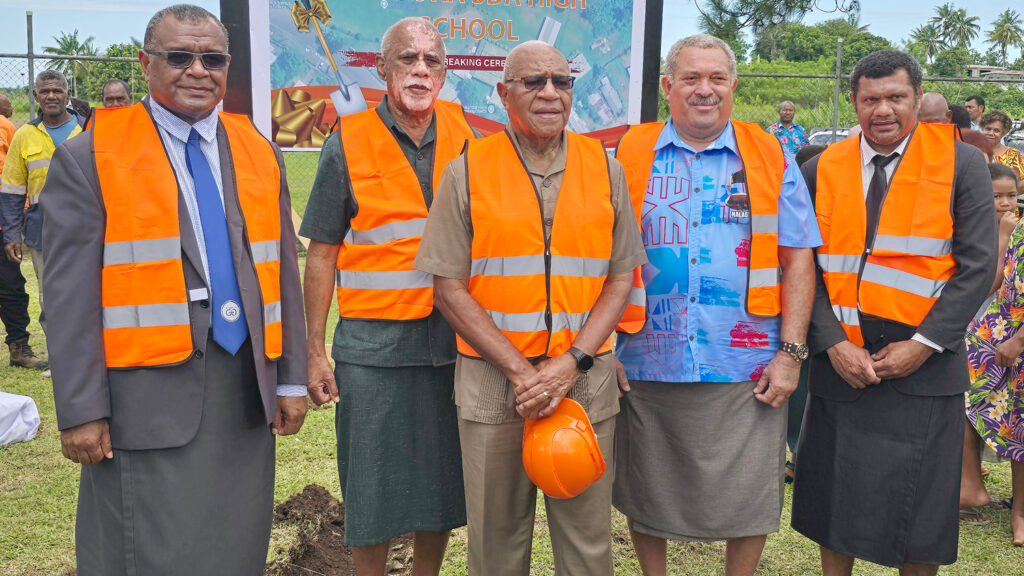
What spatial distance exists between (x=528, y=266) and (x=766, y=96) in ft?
86.3

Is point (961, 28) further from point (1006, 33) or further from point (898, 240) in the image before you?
point (898, 240)

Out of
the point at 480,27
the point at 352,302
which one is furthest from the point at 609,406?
the point at 480,27

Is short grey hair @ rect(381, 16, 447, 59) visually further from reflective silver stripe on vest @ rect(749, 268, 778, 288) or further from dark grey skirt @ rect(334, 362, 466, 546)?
reflective silver stripe on vest @ rect(749, 268, 778, 288)

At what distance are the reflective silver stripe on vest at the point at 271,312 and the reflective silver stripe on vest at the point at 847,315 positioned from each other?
7.14ft

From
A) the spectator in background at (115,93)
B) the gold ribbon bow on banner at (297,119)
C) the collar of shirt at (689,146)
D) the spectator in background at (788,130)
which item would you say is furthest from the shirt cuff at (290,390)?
the spectator in background at (788,130)

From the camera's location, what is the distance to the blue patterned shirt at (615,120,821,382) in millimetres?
3221

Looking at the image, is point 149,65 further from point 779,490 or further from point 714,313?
point 779,490

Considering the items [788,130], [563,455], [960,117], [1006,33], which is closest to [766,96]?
[788,130]

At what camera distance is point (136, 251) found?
97.7 inches

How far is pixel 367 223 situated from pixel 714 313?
56.2 inches

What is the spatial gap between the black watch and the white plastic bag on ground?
15.4 ft

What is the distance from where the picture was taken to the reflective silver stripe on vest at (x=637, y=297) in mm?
3182

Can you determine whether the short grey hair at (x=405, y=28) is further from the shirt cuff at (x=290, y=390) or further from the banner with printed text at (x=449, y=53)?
the shirt cuff at (x=290, y=390)

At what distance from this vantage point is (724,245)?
10.5 ft
